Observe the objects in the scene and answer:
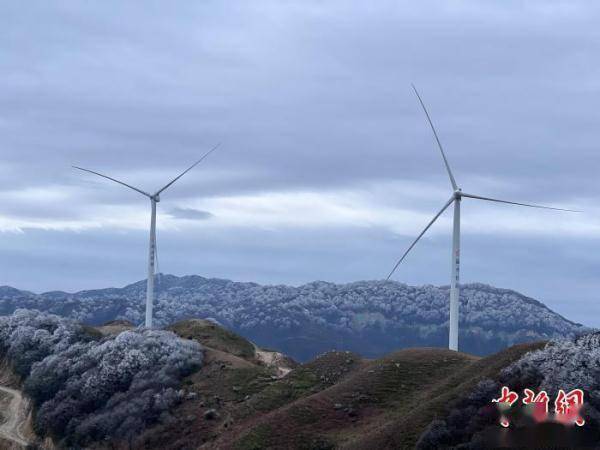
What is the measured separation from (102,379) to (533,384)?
65.6m

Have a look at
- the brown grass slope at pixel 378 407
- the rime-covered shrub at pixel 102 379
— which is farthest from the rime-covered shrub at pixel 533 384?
the rime-covered shrub at pixel 102 379

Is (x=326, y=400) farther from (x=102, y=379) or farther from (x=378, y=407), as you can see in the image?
(x=102, y=379)

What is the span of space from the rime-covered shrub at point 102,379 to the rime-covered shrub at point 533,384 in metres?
42.7

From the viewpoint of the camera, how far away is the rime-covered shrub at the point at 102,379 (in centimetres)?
10175

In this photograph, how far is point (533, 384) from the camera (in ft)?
228

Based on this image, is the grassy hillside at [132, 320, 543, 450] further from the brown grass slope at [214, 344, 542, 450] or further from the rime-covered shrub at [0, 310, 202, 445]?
the rime-covered shrub at [0, 310, 202, 445]

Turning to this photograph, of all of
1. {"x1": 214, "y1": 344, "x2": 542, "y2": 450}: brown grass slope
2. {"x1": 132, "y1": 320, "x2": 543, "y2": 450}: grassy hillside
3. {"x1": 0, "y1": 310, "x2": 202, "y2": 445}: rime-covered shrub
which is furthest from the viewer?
{"x1": 0, "y1": 310, "x2": 202, "y2": 445}: rime-covered shrub

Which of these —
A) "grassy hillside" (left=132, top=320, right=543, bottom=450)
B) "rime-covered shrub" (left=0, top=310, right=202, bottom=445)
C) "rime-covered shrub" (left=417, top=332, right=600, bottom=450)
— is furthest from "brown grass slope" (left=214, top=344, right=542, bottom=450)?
"rime-covered shrub" (left=0, top=310, right=202, bottom=445)

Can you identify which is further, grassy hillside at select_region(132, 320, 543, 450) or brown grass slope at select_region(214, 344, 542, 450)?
grassy hillside at select_region(132, 320, 543, 450)

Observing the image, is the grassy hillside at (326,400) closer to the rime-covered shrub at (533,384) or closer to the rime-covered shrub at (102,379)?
the rime-covered shrub at (533,384)

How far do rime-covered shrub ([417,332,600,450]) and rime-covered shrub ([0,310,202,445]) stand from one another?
42.7 metres

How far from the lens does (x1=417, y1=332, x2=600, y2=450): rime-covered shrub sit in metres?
64.7

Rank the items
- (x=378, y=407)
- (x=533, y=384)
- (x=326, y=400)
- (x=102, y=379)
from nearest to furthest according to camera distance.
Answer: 1. (x=533, y=384)
2. (x=378, y=407)
3. (x=326, y=400)
4. (x=102, y=379)

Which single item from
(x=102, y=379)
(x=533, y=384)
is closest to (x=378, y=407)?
(x=533, y=384)
